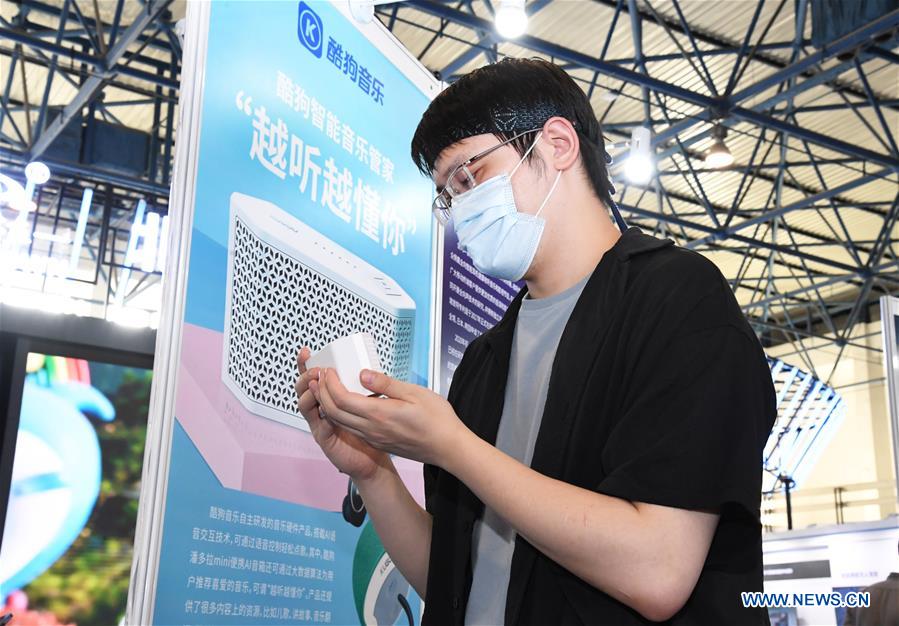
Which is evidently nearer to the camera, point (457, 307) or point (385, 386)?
point (385, 386)

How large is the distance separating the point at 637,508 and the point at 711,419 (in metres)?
0.12

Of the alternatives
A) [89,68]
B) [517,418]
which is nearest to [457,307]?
[517,418]

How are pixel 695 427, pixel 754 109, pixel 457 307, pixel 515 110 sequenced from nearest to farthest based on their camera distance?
pixel 695 427 < pixel 515 110 < pixel 457 307 < pixel 754 109

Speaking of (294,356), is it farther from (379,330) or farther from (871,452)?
(871,452)

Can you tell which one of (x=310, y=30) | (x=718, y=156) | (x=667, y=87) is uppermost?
(x=667, y=87)

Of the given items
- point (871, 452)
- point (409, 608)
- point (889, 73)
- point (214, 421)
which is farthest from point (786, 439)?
point (214, 421)

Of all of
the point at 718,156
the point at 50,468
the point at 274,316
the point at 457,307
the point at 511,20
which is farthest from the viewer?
the point at 718,156

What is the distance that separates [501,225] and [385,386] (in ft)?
1.12

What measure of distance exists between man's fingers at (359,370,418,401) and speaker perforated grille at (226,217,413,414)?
0.55 meters

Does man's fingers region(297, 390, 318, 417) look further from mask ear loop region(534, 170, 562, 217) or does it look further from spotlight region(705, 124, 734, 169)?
spotlight region(705, 124, 734, 169)

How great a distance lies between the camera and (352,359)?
117 centimetres

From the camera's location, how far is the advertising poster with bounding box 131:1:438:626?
1.51 m

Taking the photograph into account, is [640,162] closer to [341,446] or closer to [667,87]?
[667,87]

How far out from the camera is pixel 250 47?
68.8 inches
